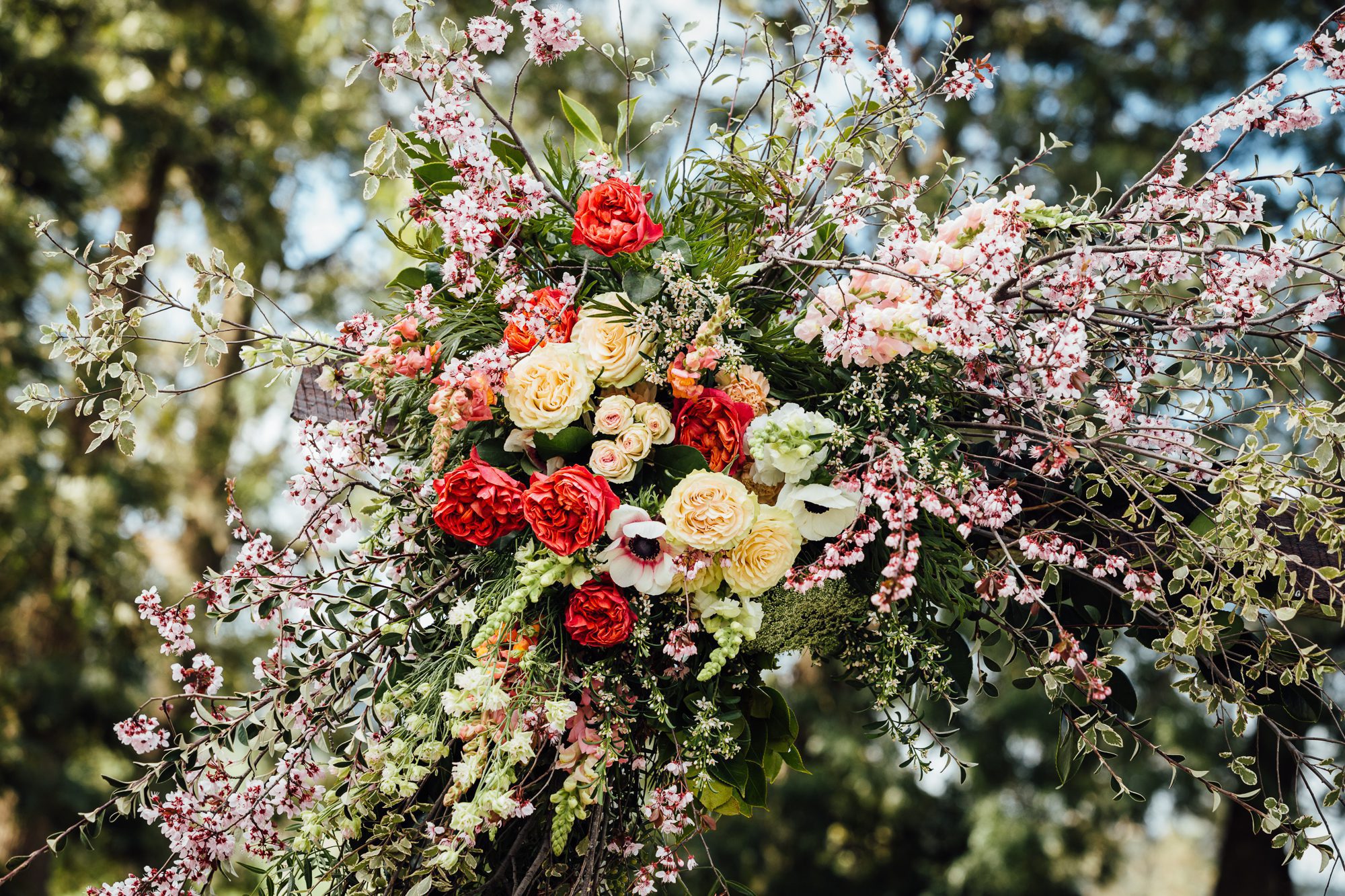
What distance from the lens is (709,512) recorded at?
117cm

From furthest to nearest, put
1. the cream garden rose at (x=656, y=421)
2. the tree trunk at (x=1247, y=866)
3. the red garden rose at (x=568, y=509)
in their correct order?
the tree trunk at (x=1247, y=866) < the cream garden rose at (x=656, y=421) < the red garden rose at (x=568, y=509)

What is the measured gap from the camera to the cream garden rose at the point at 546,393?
1.22m

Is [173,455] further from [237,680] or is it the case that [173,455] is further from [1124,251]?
[1124,251]

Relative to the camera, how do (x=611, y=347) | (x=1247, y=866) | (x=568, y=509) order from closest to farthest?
(x=568, y=509), (x=611, y=347), (x=1247, y=866)

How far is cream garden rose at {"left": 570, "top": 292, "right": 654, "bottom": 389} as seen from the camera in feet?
4.12

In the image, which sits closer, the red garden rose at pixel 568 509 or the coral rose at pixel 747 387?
the red garden rose at pixel 568 509

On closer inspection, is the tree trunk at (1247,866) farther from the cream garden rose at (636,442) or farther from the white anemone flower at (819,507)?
the cream garden rose at (636,442)

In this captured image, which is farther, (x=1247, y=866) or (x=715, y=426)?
(x=1247, y=866)

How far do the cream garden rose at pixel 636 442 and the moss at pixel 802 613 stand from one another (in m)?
0.25

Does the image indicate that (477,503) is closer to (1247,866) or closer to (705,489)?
(705,489)

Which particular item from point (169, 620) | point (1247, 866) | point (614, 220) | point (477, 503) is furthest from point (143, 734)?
point (1247, 866)

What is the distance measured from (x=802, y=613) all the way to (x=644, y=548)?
0.23 m

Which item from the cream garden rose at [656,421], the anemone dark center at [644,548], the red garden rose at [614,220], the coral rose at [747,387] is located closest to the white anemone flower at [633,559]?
the anemone dark center at [644,548]

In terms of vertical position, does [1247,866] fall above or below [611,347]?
below
